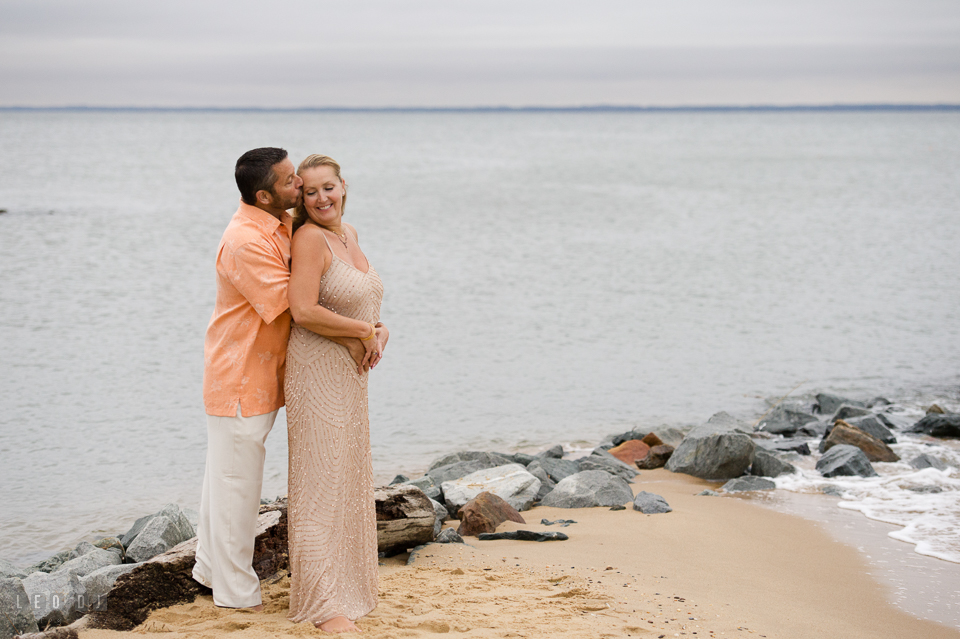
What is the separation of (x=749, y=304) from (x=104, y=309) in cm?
1325

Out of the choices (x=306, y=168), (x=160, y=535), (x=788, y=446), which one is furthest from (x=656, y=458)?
(x=306, y=168)

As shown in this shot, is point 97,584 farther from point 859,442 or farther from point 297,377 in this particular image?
point 859,442

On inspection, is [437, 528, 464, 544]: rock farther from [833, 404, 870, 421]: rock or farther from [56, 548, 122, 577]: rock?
[833, 404, 870, 421]: rock

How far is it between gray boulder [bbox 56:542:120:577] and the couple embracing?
6.00 ft

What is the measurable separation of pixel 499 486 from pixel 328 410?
3.54 meters

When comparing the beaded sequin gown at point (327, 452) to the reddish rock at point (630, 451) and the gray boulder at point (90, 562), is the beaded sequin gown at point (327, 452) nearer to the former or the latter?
the gray boulder at point (90, 562)

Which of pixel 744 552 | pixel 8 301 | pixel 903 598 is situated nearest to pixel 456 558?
pixel 744 552

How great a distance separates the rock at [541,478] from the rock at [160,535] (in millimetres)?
3073

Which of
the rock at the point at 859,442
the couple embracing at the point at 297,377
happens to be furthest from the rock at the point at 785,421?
the couple embracing at the point at 297,377

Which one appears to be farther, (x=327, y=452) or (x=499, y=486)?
(x=499, y=486)

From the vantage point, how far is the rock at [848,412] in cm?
1058

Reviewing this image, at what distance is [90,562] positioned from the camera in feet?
19.6

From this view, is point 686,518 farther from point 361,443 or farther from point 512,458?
point 361,443

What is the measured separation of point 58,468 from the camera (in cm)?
916
